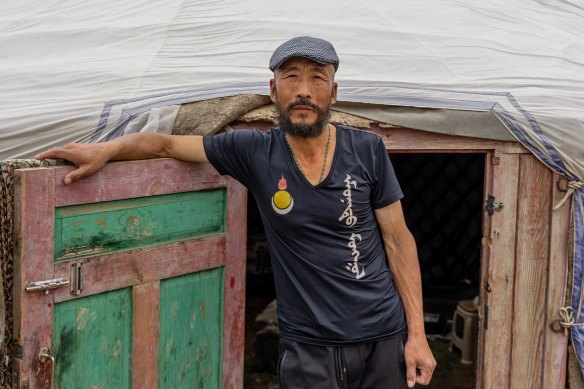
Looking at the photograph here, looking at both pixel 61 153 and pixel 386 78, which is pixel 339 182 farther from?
pixel 386 78

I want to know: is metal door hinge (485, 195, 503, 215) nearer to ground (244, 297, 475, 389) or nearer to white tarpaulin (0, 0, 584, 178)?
white tarpaulin (0, 0, 584, 178)

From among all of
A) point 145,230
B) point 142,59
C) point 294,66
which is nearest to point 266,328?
point 142,59

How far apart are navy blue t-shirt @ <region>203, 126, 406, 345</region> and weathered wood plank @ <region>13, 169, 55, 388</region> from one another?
507 mm

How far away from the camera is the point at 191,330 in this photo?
2.47 m

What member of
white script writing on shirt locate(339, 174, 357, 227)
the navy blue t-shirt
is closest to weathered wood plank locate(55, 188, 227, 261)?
the navy blue t-shirt

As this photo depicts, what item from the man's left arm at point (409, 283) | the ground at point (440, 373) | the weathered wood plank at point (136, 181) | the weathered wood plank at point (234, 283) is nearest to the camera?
the weathered wood plank at point (136, 181)

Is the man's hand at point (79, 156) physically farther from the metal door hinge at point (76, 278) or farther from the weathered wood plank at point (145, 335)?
the weathered wood plank at point (145, 335)

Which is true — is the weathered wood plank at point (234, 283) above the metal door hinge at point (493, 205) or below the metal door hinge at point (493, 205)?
below

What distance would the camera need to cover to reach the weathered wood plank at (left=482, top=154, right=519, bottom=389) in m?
2.81

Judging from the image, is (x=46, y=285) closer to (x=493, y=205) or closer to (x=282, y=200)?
(x=282, y=200)

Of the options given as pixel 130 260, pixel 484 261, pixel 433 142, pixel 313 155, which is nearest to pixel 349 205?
pixel 313 155

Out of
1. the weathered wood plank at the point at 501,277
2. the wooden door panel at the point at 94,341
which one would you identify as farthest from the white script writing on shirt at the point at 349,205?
the weathered wood plank at the point at 501,277

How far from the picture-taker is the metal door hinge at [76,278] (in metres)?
2.10

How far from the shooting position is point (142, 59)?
10.1 ft
